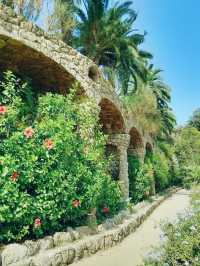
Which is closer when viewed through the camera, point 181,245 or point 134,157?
point 181,245

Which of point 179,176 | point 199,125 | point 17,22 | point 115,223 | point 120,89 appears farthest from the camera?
point 199,125

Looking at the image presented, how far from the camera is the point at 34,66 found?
6625 mm

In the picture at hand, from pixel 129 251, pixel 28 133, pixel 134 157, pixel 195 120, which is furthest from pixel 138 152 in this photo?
pixel 195 120

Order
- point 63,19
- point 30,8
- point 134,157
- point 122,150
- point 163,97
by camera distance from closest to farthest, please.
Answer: point 122,150, point 30,8, point 134,157, point 63,19, point 163,97

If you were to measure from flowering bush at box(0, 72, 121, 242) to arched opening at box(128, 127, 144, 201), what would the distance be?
19.3 ft

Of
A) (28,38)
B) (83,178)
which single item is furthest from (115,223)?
(28,38)

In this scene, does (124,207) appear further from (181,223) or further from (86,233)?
(181,223)

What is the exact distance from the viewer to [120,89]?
16.2 m

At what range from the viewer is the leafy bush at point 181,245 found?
359 cm

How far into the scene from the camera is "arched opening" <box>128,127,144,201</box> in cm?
1216

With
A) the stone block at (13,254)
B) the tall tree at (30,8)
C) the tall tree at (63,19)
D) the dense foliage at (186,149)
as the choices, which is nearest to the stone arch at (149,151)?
the tall tree at (63,19)

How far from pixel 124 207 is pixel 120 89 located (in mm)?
8078

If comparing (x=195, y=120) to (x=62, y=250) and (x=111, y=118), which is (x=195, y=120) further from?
(x=62, y=250)

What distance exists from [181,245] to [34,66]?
4434mm
